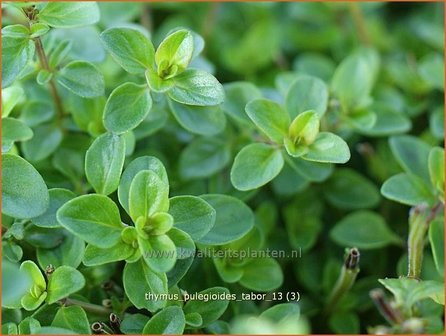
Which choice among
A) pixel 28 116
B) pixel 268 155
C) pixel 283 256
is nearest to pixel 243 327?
pixel 268 155

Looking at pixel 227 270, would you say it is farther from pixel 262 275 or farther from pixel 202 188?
pixel 202 188

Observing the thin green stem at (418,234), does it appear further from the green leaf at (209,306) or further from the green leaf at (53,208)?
the green leaf at (53,208)

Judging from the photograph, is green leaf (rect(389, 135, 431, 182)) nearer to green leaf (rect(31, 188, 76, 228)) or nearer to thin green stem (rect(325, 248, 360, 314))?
thin green stem (rect(325, 248, 360, 314))

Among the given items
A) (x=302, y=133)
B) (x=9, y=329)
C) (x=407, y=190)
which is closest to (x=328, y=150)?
(x=302, y=133)

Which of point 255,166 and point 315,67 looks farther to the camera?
point 315,67

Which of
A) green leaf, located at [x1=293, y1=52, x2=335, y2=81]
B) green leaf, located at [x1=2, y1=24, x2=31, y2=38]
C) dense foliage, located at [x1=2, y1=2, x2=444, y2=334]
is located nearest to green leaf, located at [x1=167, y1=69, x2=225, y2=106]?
dense foliage, located at [x1=2, y1=2, x2=444, y2=334]

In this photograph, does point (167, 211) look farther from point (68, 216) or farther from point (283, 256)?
point (283, 256)
